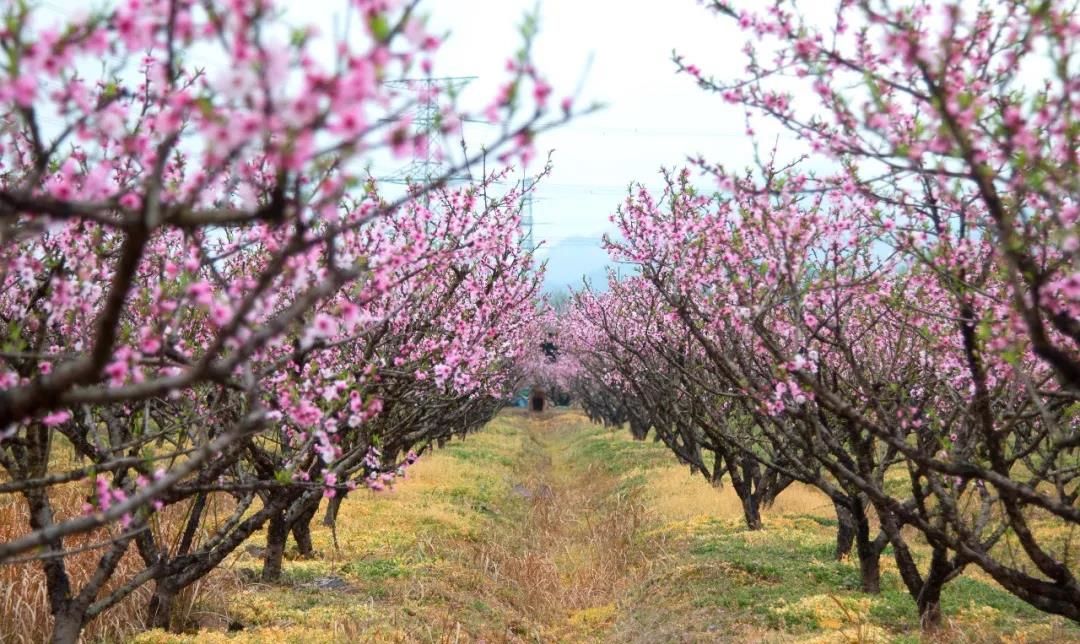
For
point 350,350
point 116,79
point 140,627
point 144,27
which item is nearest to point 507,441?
point 350,350

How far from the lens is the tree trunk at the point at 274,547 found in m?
9.90

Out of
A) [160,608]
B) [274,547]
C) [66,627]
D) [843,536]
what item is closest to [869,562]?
[843,536]

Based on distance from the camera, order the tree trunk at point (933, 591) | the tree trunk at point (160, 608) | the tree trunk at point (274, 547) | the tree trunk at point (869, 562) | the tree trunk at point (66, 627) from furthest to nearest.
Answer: the tree trunk at point (274, 547) → the tree trunk at point (869, 562) → the tree trunk at point (933, 591) → the tree trunk at point (160, 608) → the tree trunk at point (66, 627)

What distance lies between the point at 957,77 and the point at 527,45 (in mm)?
2427

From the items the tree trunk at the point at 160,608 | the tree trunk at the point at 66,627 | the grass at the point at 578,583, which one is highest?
the tree trunk at the point at 66,627

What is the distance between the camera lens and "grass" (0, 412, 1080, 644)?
27.8ft

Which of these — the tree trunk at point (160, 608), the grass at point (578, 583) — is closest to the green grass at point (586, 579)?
the grass at point (578, 583)

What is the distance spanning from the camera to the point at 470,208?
8.76 m

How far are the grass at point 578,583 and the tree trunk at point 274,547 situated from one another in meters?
0.14

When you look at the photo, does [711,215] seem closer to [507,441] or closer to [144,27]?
[144,27]

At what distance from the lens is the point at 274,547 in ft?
32.7

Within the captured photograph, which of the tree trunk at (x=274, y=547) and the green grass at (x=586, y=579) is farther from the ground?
the tree trunk at (x=274, y=547)

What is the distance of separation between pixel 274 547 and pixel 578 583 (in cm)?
463

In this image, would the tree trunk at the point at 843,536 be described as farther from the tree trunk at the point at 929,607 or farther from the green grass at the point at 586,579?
the tree trunk at the point at 929,607
